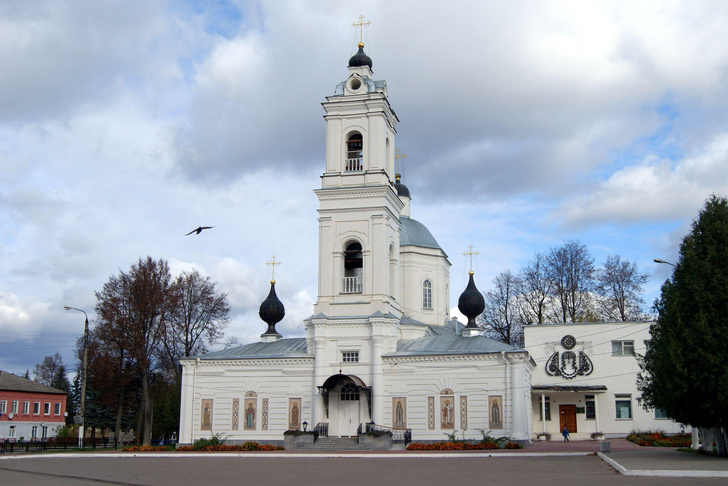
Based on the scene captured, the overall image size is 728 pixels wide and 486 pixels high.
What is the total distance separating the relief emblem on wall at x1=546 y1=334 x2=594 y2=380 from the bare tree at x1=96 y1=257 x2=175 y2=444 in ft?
66.2

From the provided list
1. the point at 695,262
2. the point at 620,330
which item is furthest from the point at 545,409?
the point at 695,262

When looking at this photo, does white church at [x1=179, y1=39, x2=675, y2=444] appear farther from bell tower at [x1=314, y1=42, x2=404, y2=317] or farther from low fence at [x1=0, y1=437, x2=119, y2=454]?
low fence at [x1=0, y1=437, x2=119, y2=454]

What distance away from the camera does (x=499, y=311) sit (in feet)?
173

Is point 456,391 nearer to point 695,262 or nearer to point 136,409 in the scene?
point 695,262

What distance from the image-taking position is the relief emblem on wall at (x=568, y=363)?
40.3 meters

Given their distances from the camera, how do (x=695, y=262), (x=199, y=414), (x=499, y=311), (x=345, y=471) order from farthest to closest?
Answer: (x=499, y=311) < (x=199, y=414) < (x=695, y=262) < (x=345, y=471)

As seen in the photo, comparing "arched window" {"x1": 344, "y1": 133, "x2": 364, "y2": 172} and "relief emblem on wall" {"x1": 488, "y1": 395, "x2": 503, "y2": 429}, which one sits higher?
"arched window" {"x1": 344, "y1": 133, "x2": 364, "y2": 172}

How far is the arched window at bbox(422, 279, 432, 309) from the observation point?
138ft

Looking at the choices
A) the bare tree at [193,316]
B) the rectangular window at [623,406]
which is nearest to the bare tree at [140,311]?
Answer: the bare tree at [193,316]

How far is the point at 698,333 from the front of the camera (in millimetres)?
21156

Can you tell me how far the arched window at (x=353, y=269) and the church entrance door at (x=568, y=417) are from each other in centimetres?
1277

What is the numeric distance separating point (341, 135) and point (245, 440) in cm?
1486

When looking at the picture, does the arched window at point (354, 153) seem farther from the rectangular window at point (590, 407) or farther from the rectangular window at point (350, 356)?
the rectangular window at point (590, 407)

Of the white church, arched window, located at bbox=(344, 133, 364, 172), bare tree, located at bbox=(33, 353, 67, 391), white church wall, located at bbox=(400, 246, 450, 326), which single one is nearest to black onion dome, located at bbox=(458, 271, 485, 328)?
the white church
